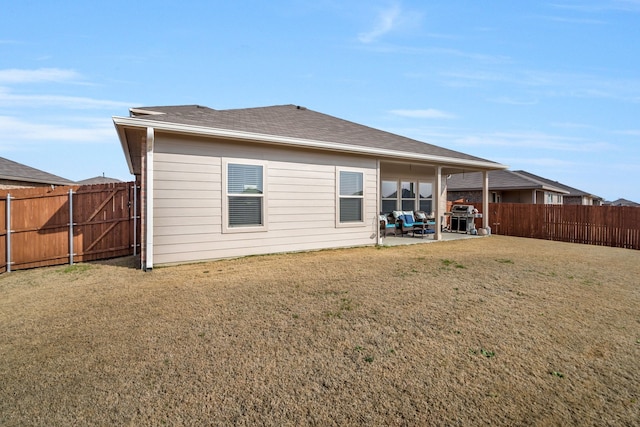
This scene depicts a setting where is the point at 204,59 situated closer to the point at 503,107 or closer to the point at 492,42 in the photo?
the point at 492,42

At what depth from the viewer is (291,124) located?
9.69m

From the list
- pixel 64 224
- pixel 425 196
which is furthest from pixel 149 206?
pixel 425 196

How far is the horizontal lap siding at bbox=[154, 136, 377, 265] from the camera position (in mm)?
6934

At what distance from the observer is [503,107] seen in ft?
40.8

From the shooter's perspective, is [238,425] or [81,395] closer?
[238,425]

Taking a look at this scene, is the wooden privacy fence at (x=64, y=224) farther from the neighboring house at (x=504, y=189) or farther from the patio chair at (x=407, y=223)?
the neighboring house at (x=504, y=189)

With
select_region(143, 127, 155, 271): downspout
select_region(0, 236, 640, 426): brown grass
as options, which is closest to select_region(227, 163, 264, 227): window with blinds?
select_region(143, 127, 155, 271): downspout

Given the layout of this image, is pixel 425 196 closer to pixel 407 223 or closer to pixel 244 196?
pixel 407 223

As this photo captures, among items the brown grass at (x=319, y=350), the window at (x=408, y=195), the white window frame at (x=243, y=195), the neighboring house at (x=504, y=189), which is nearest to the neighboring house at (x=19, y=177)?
the brown grass at (x=319, y=350)

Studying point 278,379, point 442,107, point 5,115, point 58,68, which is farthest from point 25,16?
point 442,107

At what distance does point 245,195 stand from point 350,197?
3357mm

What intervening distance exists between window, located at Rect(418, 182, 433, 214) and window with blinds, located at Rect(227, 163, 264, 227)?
9307 mm

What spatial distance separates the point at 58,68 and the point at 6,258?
19.9 ft

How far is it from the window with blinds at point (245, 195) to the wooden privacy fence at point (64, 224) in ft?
9.67
